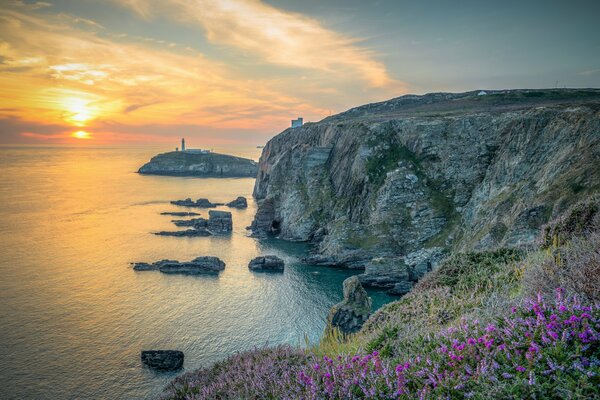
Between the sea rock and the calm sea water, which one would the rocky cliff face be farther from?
the sea rock

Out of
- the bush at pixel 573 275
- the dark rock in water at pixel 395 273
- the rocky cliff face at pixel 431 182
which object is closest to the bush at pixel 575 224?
the bush at pixel 573 275

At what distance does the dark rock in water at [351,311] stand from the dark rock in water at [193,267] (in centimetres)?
3686

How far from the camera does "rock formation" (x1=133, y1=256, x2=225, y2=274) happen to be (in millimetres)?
67312

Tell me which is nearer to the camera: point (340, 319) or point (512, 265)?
point (512, 265)

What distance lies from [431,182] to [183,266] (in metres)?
59.4

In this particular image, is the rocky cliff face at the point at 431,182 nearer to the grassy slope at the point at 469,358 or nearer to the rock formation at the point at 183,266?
the rock formation at the point at 183,266

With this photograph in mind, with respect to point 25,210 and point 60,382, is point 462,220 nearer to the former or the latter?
point 60,382

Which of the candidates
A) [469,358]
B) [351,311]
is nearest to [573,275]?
[469,358]

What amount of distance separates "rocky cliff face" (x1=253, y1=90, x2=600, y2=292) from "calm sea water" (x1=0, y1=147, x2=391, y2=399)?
11.1m

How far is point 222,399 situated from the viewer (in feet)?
28.3

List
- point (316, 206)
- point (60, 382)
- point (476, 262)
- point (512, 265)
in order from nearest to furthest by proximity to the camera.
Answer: point (512, 265)
point (476, 262)
point (60, 382)
point (316, 206)

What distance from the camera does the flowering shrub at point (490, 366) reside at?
472cm

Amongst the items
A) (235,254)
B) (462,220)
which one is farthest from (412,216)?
(235,254)

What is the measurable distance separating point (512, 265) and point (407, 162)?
8249cm
